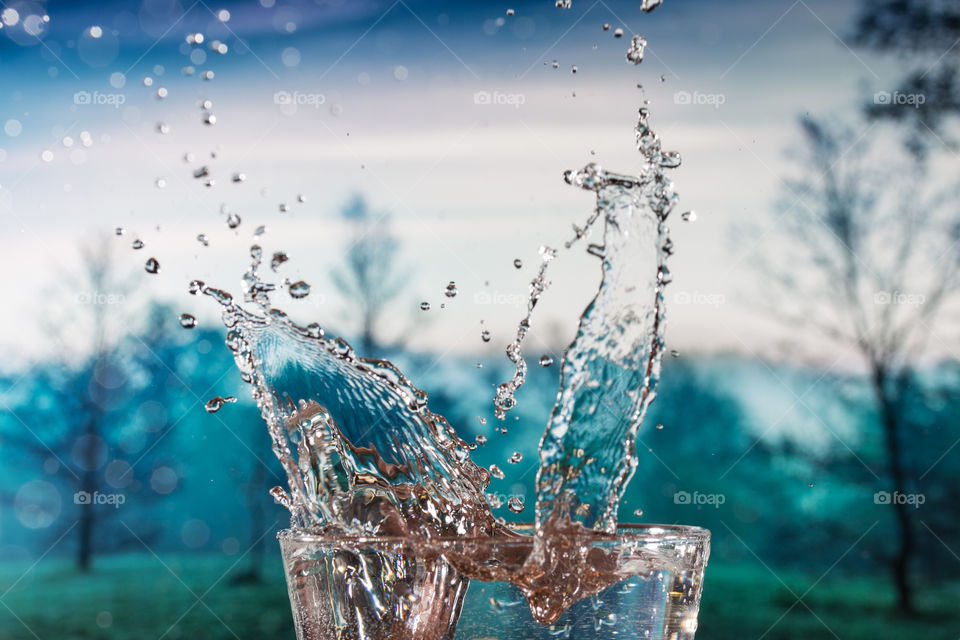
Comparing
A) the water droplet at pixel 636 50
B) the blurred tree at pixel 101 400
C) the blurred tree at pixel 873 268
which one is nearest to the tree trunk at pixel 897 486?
the blurred tree at pixel 873 268

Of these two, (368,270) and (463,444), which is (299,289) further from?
(368,270)

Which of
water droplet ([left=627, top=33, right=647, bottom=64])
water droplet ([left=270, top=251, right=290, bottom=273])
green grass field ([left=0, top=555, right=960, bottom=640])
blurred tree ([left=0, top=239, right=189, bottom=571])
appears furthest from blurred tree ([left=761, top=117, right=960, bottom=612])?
water droplet ([left=270, top=251, right=290, bottom=273])

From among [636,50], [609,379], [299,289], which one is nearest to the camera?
[609,379]

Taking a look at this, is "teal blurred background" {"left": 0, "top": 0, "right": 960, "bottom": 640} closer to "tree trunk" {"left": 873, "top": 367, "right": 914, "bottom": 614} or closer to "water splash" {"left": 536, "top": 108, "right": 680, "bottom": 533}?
"tree trunk" {"left": 873, "top": 367, "right": 914, "bottom": 614}

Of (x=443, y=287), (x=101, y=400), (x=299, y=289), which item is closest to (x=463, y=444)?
(x=299, y=289)

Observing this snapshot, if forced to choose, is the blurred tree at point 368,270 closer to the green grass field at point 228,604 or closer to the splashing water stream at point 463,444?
the green grass field at point 228,604

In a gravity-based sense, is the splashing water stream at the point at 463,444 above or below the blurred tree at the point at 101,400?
below
